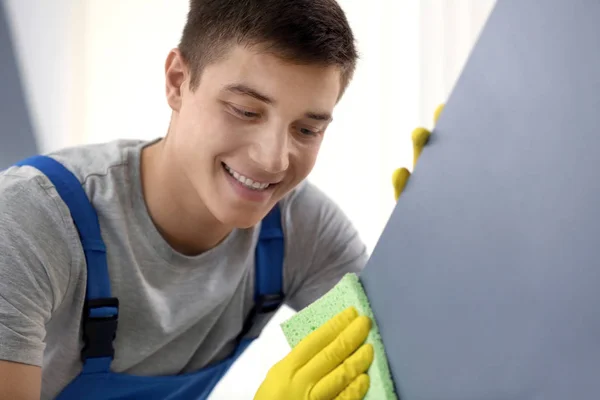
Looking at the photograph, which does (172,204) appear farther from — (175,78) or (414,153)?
(414,153)

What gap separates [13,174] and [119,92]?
40.1 inches

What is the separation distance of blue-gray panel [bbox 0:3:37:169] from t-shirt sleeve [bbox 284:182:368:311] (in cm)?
95

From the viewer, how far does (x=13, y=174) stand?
994 millimetres

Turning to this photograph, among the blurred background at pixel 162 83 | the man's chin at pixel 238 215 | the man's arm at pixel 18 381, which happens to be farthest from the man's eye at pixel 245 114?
the blurred background at pixel 162 83

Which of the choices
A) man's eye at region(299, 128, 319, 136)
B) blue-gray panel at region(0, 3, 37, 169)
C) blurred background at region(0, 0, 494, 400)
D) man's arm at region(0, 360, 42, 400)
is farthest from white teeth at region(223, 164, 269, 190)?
blue-gray panel at region(0, 3, 37, 169)

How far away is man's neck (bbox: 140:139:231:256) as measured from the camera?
1.13 meters

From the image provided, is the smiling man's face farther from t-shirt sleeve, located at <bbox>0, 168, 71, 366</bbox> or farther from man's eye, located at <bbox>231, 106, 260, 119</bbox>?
t-shirt sleeve, located at <bbox>0, 168, 71, 366</bbox>

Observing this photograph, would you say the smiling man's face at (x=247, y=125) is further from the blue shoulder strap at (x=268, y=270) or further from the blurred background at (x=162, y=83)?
the blurred background at (x=162, y=83)

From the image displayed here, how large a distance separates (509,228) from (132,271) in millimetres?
642

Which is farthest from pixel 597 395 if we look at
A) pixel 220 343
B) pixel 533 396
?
pixel 220 343

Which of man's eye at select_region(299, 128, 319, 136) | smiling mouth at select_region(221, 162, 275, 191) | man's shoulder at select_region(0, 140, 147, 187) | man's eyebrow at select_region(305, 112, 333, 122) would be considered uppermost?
man's eyebrow at select_region(305, 112, 333, 122)

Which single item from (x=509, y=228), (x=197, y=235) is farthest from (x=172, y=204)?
(x=509, y=228)

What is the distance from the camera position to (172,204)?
3.73 ft

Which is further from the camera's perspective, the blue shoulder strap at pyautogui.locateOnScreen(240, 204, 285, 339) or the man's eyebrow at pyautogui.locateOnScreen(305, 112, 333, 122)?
the blue shoulder strap at pyautogui.locateOnScreen(240, 204, 285, 339)
